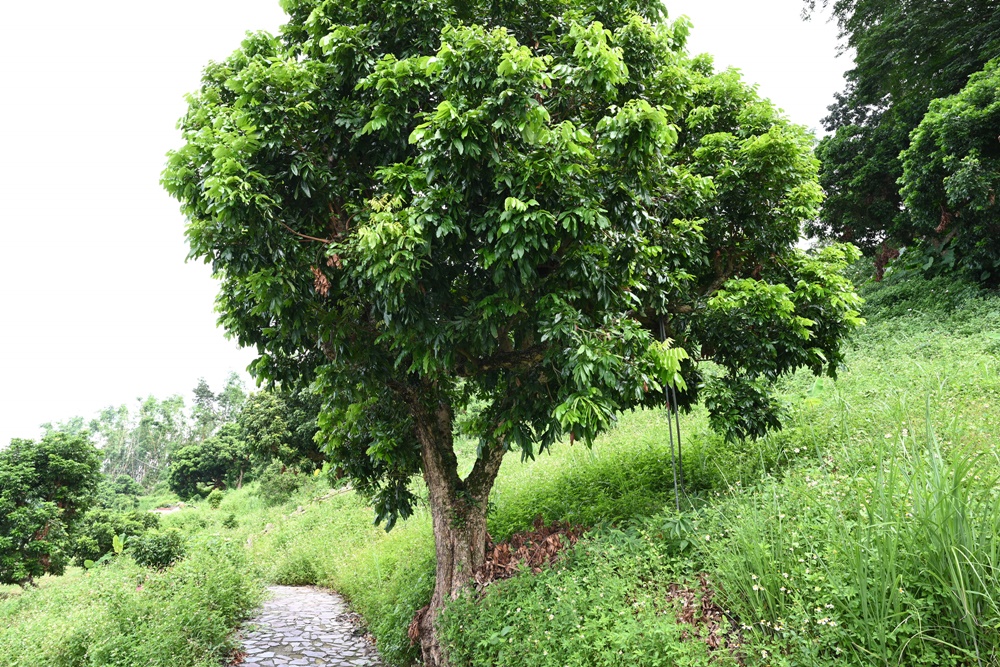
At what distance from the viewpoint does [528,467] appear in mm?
12562

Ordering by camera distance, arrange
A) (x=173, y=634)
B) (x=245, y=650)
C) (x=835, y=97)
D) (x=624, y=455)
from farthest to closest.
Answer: (x=835, y=97), (x=624, y=455), (x=245, y=650), (x=173, y=634)

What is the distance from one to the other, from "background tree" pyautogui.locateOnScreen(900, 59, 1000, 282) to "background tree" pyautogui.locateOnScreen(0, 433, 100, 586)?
84.4 feet

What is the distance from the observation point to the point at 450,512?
6.54 m

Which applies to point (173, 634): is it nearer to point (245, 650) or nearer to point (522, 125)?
point (245, 650)

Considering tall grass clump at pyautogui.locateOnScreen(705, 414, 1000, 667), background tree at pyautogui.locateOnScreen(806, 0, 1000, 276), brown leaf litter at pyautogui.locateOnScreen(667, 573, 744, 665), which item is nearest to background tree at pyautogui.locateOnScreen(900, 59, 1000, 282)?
background tree at pyautogui.locateOnScreen(806, 0, 1000, 276)

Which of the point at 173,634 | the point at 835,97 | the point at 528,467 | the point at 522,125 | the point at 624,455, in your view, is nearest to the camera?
the point at 522,125

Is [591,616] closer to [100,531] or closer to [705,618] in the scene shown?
[705,618]

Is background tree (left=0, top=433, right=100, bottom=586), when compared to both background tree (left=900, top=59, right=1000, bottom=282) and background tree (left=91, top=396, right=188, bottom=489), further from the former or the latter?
background tree (left=91, top=396, right=188, bottom=489)

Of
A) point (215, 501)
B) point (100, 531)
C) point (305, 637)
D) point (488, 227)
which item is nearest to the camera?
point (488, 227)

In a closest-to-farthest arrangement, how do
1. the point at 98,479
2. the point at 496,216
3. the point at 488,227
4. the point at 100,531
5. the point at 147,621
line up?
the point at 496,216 < the point at 488,227 < the point at 147,621 < the point at 100,531 < the point at 98,479

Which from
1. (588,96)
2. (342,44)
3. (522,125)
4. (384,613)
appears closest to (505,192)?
(522,125)

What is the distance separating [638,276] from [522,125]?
2.02m

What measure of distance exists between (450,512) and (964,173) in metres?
13.2

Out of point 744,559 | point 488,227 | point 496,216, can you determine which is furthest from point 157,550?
point 744,559
